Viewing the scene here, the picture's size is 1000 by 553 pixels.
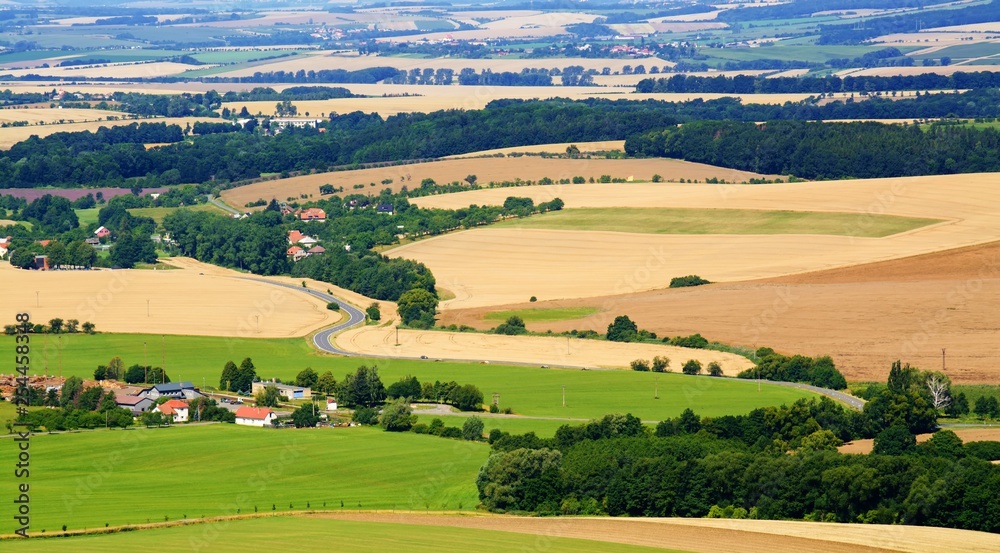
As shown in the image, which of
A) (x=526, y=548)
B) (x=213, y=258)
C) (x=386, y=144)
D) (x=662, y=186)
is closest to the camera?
(x=526, y=548)

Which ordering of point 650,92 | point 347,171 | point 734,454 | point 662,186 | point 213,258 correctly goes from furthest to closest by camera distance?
point 650,92 < point 347,171 < point 662,186 < point 213,258 < point 734,454

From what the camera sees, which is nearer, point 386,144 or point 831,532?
point 831,532

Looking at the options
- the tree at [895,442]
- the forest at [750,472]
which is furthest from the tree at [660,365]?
the tree at [895,442]

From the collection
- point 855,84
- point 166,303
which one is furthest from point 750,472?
point 855,84

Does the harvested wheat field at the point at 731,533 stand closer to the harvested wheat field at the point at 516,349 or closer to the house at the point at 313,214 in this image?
the harvested wheat field at the point at 516,349

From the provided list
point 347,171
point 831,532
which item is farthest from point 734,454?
point 347,171

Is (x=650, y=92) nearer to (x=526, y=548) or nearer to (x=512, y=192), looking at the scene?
(x=512, y=192)
